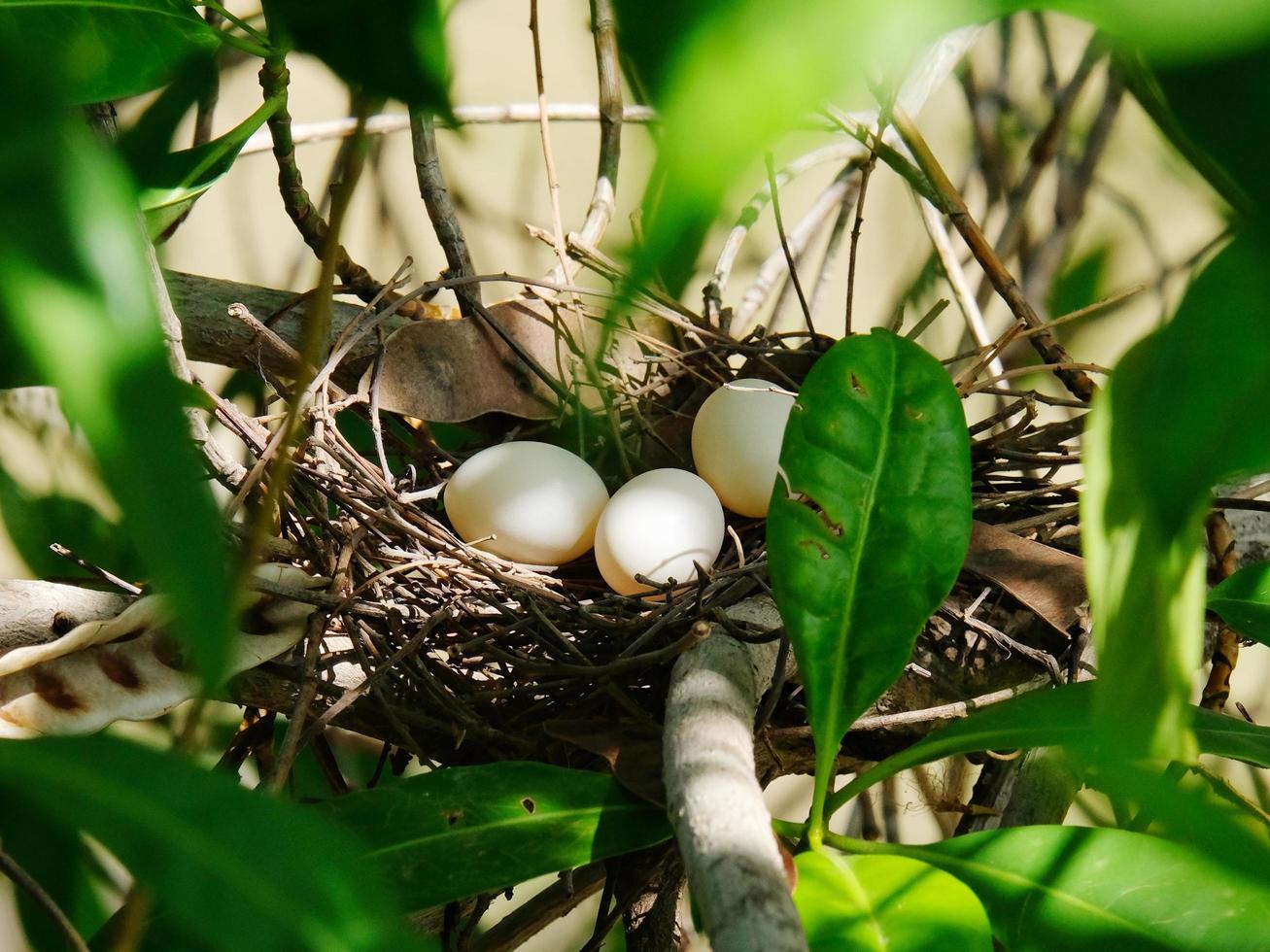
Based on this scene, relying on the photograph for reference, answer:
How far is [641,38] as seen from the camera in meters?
0.07

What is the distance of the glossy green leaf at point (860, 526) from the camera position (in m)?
0.44

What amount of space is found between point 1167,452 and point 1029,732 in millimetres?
411

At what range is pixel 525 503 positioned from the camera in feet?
2.04

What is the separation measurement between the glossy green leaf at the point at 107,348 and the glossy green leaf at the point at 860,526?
1.19 ft

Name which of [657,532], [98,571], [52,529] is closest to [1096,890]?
[657,532]

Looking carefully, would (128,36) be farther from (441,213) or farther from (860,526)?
(860,526)

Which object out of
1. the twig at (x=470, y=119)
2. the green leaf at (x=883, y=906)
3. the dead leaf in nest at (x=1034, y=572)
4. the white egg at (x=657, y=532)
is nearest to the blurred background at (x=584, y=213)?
the twig at (x=470, y=119)

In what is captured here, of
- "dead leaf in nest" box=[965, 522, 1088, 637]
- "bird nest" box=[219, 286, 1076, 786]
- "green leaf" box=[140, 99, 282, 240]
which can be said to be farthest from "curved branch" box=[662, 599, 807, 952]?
"green leaf" box=[140, 99, 282, 240]

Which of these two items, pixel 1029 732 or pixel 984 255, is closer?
pixel 1029 732

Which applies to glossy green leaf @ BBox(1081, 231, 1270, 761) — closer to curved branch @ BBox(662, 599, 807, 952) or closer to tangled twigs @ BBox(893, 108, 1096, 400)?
curved branch @ BBox(662, 599, 807, 952)

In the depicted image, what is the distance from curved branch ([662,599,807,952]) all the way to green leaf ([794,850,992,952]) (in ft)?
0.20

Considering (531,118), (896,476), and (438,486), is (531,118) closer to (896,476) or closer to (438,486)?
(438,486)

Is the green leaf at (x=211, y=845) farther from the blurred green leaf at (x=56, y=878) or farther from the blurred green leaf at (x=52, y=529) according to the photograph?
the blurred green leaf at (x=52, y=529)

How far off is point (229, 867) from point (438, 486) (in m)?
0.55
